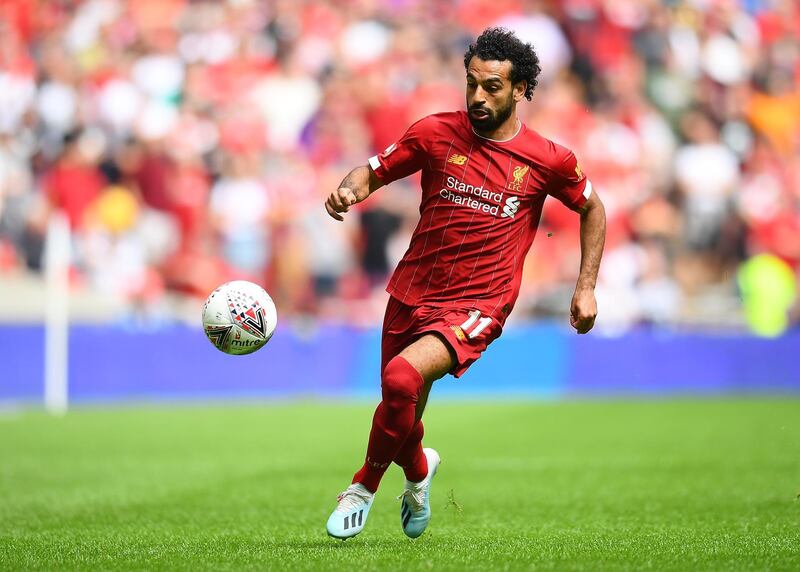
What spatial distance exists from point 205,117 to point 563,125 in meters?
5.83

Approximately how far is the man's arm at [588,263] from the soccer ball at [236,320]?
162cm

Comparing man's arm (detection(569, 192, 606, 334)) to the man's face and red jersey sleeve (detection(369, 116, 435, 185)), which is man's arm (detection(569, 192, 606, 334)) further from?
red jersey sleeve (detection(369, 116, 435, 185))

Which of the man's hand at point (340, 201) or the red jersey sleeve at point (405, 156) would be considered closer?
the man's hand at point (340, 201)

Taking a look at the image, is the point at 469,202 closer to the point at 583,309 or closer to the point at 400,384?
the point at 583,309

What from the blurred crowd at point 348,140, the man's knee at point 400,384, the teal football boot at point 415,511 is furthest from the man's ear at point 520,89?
the blurred crowd at point 348,140

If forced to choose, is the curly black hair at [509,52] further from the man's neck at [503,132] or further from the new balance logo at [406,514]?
the new balance logo at [406,514]

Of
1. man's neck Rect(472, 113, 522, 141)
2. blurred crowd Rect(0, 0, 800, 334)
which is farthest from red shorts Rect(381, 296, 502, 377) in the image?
blurred crowd Rect(0, 0, 800, 334)

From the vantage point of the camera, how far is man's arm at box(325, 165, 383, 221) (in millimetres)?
6367

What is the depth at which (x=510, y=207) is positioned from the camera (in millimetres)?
6859

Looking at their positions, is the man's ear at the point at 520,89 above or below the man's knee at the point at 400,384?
above

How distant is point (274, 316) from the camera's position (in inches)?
269

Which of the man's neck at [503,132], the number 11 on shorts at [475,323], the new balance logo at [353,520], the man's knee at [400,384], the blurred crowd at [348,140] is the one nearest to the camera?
the man's knee at [400,384]

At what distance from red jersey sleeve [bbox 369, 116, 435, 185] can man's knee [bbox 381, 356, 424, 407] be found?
1.06m

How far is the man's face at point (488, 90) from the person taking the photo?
670cm
